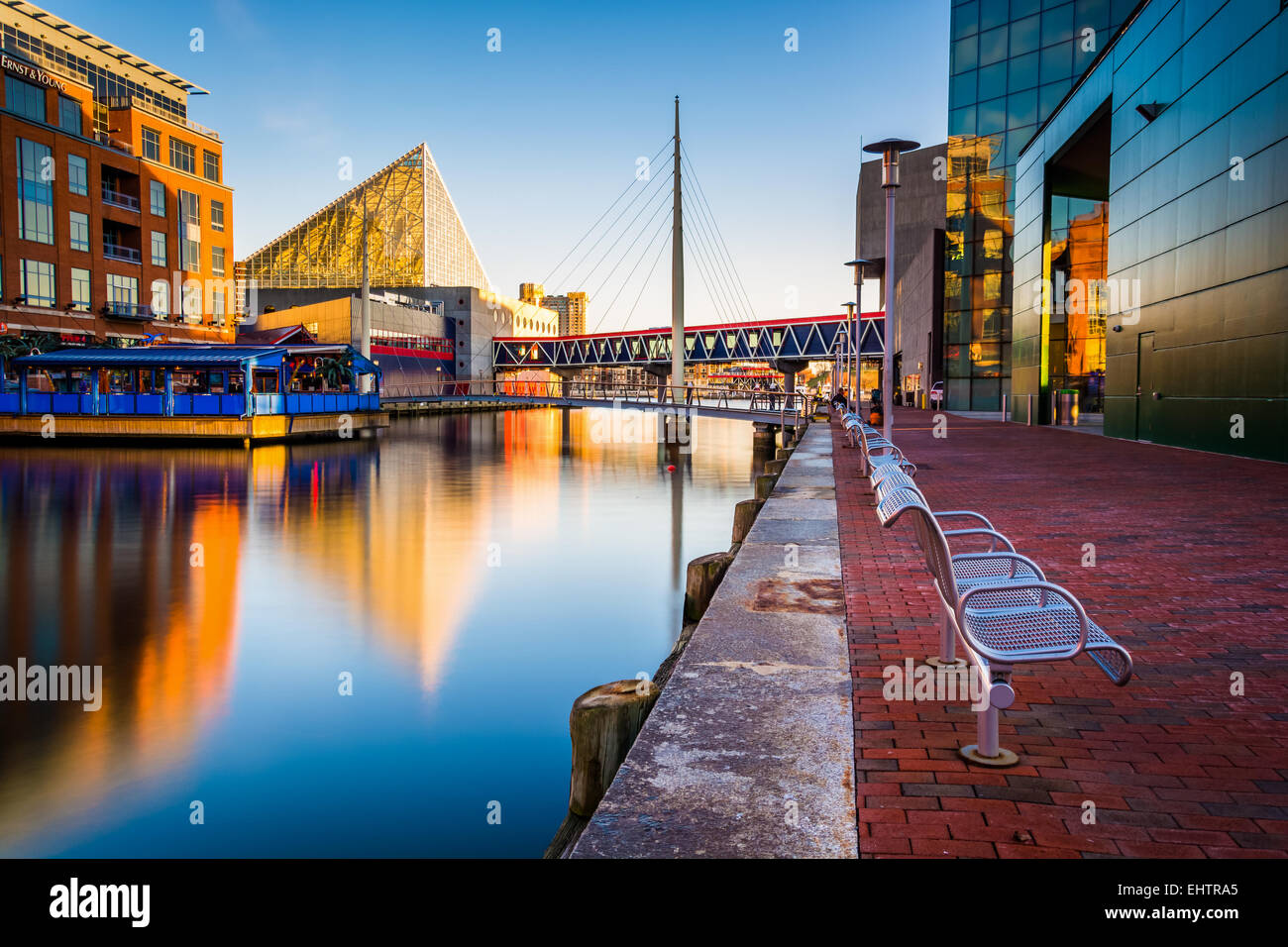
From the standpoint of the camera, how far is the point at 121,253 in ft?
180

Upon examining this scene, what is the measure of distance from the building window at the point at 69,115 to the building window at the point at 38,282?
8135mm

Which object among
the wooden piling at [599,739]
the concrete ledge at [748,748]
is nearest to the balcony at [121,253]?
the concrete ledge at [748,748]

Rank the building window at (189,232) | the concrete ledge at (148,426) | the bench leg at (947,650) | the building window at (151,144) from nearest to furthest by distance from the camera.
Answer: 1. the bench leg at (947,650)
2. the concrete ledge at (148,426)
3. the building window at (151,144)
4. the building window at (189,232)

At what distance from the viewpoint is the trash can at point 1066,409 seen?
31938 mm

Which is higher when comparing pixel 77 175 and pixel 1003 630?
pixel 77 175

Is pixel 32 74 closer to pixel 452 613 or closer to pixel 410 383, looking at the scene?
pixel 410 383

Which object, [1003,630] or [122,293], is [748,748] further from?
[122,293]

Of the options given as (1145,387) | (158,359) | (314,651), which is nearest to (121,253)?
(158,359)

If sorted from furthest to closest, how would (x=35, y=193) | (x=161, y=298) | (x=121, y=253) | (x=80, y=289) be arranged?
(x=161, y=298) < (x=121, y=253) < (x=80, y=289) < (x=35, y=193)

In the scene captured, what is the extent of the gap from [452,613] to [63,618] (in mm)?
4443

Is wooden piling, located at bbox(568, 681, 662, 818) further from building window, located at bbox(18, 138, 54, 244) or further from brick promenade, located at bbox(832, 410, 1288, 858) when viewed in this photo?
building window, located at bbox(18, 138, 54, 244)

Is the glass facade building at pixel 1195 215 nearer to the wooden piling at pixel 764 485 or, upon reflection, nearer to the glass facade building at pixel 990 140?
the wooden piling at pixel 764 485

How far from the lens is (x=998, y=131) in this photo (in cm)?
4322

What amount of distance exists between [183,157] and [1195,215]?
200ft
